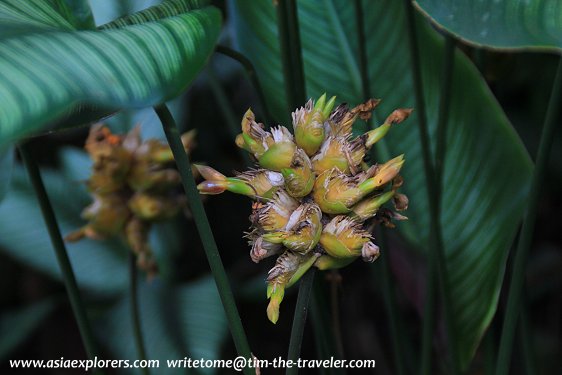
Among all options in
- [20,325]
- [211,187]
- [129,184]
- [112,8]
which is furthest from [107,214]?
[20,325]

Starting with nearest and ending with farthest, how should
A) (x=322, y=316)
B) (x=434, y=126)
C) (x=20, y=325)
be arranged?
(x=322, y=316) < (x=434, y=126) < (x=20, y=325)

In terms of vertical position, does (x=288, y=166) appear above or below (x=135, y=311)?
above

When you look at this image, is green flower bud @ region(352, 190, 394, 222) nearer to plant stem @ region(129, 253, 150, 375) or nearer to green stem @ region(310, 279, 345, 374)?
green stem @ region(310, 279, 345, 374)

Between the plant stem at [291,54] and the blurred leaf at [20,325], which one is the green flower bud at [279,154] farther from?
the blurred leaf at [20,325]

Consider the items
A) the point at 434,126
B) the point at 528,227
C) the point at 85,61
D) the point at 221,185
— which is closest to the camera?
the point at 85,61

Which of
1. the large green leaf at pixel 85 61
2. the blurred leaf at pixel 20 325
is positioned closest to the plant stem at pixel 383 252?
the large green leaf at pixel 85 61

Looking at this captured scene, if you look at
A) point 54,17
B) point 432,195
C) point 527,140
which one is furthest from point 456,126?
point 527,140

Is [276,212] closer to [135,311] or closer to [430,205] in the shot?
[430,205]
